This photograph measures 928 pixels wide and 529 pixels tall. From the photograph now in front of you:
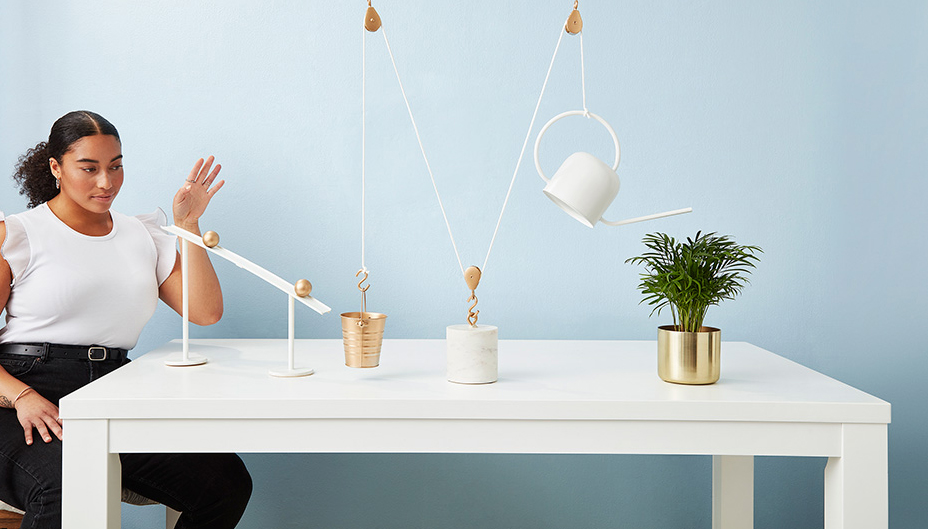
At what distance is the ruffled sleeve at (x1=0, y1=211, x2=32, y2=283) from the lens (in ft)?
4.65

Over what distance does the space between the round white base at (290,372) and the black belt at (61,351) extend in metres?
0.46

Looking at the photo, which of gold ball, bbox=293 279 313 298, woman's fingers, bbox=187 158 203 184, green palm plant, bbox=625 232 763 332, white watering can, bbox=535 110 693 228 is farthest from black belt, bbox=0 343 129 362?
green palm plant, bbox=625 232 763 332

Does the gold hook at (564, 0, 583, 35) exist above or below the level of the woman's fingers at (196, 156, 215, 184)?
above

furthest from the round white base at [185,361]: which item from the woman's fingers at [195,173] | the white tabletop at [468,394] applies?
the woman's fingers at [195,173]

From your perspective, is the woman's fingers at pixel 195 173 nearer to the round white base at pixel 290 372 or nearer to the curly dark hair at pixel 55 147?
the curly dark hair at pixel 55 147

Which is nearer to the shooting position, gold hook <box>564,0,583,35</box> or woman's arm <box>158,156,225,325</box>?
gold hook <box>564,0,583,35</box>

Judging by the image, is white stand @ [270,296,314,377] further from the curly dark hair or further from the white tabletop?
the curly dark hair

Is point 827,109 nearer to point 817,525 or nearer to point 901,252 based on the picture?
point 901,252

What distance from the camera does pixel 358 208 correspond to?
73.8 inches

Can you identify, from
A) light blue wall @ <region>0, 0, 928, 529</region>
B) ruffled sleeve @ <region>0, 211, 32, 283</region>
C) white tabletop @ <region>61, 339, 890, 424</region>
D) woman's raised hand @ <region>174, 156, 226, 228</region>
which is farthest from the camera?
light blue wall @ <region>0, 0, 928, 529</region>

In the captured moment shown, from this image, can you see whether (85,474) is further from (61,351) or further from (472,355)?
(472,355)

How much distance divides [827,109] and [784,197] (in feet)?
0.79

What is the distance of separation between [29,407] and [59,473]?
15 centimetres

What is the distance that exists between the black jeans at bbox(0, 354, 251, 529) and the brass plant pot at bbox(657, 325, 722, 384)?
87 centimetres
